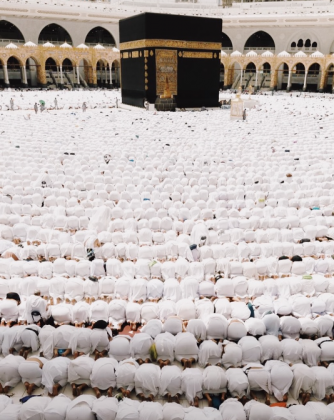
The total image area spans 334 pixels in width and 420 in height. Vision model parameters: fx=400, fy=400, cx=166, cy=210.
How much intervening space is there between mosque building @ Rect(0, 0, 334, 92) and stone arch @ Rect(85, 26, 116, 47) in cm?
15

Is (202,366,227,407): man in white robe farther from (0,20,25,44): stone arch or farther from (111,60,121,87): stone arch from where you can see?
(0,20,25,44): stone arch

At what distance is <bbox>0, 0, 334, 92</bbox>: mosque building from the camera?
2948cm

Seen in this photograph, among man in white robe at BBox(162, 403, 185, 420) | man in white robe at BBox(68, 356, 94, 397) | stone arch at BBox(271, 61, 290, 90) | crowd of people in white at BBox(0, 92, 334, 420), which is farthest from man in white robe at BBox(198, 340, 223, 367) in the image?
stone arch at BBox(271, 61, 290, 90)

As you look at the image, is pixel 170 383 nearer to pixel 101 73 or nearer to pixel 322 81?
pixel 322 81

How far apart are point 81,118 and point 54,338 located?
14912mm

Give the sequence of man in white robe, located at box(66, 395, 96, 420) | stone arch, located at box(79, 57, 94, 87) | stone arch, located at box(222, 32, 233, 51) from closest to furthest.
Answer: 1. man in white robe, located at box(66, 395, 96, 420)
2. stone arch, located at box(79, 57, 94, 87)
3. stone arch, located at box(222, 32, 233, 51)

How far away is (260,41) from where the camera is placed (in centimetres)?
3700

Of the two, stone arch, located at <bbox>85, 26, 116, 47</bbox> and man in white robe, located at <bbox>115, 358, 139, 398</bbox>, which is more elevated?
stone arch, located at <bbox>85, 26, 116, 47</bbox>

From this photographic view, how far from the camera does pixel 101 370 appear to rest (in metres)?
3.53

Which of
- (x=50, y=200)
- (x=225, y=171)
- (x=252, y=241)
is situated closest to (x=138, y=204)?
(x=50, y=200)

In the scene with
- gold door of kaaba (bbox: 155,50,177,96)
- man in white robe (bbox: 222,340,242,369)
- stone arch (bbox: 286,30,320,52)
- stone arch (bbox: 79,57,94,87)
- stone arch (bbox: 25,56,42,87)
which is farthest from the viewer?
stone arch (bbox: 286,30,320,52)

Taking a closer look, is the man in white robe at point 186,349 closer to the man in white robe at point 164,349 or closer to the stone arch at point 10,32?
the man in white robe at point 164,349

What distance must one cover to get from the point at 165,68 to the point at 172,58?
65 cm

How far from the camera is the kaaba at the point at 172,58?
2006 centimetres
